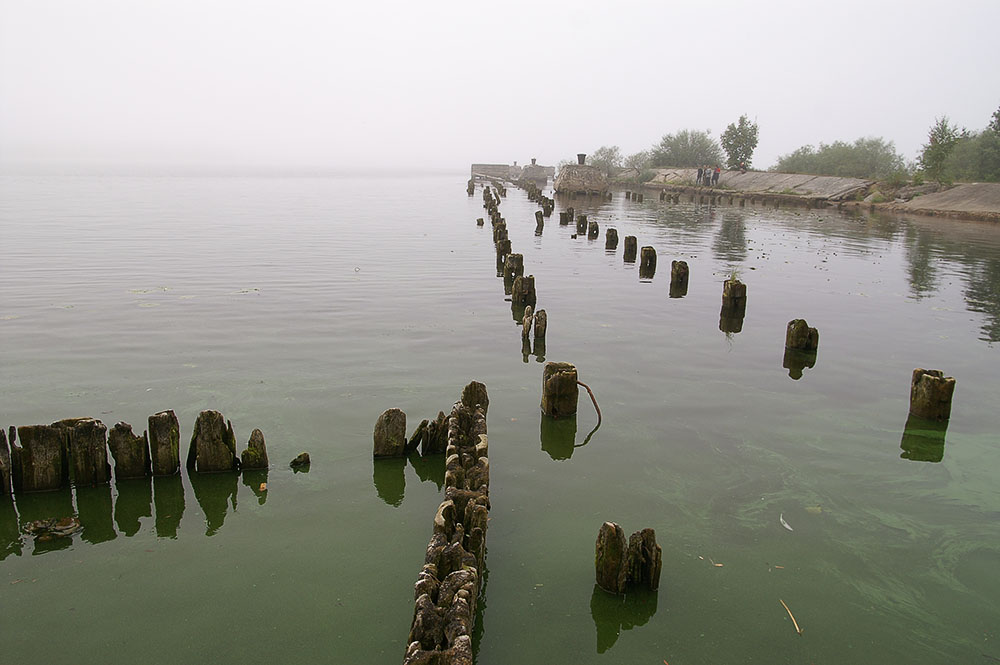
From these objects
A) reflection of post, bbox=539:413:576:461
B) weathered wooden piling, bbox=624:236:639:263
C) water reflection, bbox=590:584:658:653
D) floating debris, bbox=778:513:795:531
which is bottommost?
water reflection, bbox=590:584:658:653

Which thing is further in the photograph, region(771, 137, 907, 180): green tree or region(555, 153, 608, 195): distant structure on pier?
region(771, 137, 907, 180): green tree

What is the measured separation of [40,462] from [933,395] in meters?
9.43

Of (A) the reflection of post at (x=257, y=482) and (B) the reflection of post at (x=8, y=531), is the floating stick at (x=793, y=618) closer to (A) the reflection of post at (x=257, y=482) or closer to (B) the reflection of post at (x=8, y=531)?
(A) the reflection of post at (x=257, y=482)

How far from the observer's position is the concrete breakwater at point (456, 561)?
12.7 feet

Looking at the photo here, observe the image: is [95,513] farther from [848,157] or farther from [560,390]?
[848,157]

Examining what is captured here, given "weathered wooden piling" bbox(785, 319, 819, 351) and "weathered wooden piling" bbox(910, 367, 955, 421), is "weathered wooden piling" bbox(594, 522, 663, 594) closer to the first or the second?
"weathered wooden piling" bbox(910, 367, 955, 421)

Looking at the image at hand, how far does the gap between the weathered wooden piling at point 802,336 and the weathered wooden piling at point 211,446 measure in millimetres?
8520

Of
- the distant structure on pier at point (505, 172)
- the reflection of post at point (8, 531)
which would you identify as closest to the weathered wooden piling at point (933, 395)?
the reflection of post at point (8, 531)

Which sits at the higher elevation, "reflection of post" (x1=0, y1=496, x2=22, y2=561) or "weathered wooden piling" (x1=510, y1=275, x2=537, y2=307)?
"weathered wooden piling" (x1=510, y1=275, x2=537, y2=307)

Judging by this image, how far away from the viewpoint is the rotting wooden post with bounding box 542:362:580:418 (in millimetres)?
8156

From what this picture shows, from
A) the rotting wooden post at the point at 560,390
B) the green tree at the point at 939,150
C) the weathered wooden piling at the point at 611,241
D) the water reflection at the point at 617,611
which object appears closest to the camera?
the water reflection at the point at 617,611

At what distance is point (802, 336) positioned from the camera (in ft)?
36.4

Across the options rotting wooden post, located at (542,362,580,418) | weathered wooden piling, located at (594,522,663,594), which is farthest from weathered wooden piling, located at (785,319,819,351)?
weathered wooden piling, located at (594,522,663,594)

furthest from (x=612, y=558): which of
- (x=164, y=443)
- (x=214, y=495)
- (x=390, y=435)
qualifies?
(x=164, y=443)
